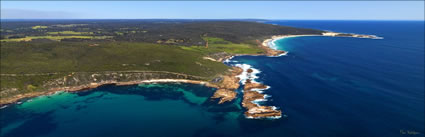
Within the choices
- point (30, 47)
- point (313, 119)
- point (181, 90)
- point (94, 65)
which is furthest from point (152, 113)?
point (30, 47)

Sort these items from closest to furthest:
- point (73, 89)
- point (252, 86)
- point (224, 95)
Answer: point (224, 95) < point (73, 89) < point (252, 86)

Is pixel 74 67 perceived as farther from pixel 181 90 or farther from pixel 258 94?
pixel 258 94

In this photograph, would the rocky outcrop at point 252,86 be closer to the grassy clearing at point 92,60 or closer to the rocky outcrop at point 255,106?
the rocky outcrop at point 255,106

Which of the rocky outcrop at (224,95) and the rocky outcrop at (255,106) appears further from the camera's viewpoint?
the rocky outcrop at (224,95)

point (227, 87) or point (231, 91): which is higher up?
point (227, 87)

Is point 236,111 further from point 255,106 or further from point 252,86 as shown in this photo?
point 252,86

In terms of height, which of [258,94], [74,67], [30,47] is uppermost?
[30,47]

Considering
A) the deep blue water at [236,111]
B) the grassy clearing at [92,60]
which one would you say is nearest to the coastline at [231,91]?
the deep blue water at [236,111]

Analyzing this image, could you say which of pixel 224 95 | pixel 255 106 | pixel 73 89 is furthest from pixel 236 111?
pixel 73 89

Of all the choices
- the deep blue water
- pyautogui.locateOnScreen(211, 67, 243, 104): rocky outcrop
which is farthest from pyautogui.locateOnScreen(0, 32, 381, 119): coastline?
the deep blue water

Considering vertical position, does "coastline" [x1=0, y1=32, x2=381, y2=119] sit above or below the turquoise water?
above

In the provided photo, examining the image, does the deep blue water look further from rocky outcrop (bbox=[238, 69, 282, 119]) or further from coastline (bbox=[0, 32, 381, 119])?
coastline (bbox=[0, 32, 381, 119])
